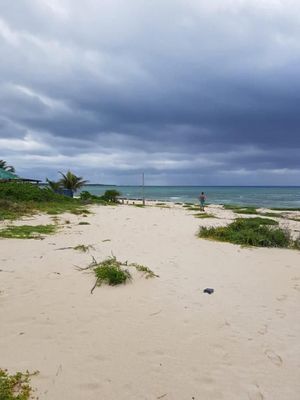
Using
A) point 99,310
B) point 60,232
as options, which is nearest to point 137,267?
point 99,310

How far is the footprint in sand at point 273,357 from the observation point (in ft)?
11.2

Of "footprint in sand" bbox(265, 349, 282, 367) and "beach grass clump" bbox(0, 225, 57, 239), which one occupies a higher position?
"beach grass clump" bbox(0, 225, 57, 239)

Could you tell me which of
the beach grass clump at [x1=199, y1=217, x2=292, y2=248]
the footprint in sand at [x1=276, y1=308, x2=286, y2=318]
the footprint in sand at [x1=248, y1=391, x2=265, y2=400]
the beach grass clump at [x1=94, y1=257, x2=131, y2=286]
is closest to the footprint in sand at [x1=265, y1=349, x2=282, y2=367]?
the footprint in sand at [x1=248, y1=391, x2=265, y2=400]

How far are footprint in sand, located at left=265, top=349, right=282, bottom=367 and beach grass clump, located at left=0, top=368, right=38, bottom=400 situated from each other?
7.92 feet

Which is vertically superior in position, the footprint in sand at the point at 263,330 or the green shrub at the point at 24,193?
the green shrub at the point at 24,193

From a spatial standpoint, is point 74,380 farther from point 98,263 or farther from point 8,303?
point 98,263

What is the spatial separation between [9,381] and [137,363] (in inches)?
47.2

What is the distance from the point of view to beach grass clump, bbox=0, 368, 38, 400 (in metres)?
2.68

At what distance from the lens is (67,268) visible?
662 centimetres

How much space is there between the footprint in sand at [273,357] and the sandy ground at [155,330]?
0.04ft

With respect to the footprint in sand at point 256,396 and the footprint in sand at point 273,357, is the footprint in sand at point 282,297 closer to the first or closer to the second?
the footprint in sand at point 273,357

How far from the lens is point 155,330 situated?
409cm

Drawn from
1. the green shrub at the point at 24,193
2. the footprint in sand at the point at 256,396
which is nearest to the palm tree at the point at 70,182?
the green shrub at the point at 24,193

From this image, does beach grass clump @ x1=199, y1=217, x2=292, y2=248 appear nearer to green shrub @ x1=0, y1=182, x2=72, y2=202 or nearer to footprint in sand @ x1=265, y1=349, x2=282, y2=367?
footprint in sand @ x1=265, y1=349, x2=282, y2=367
